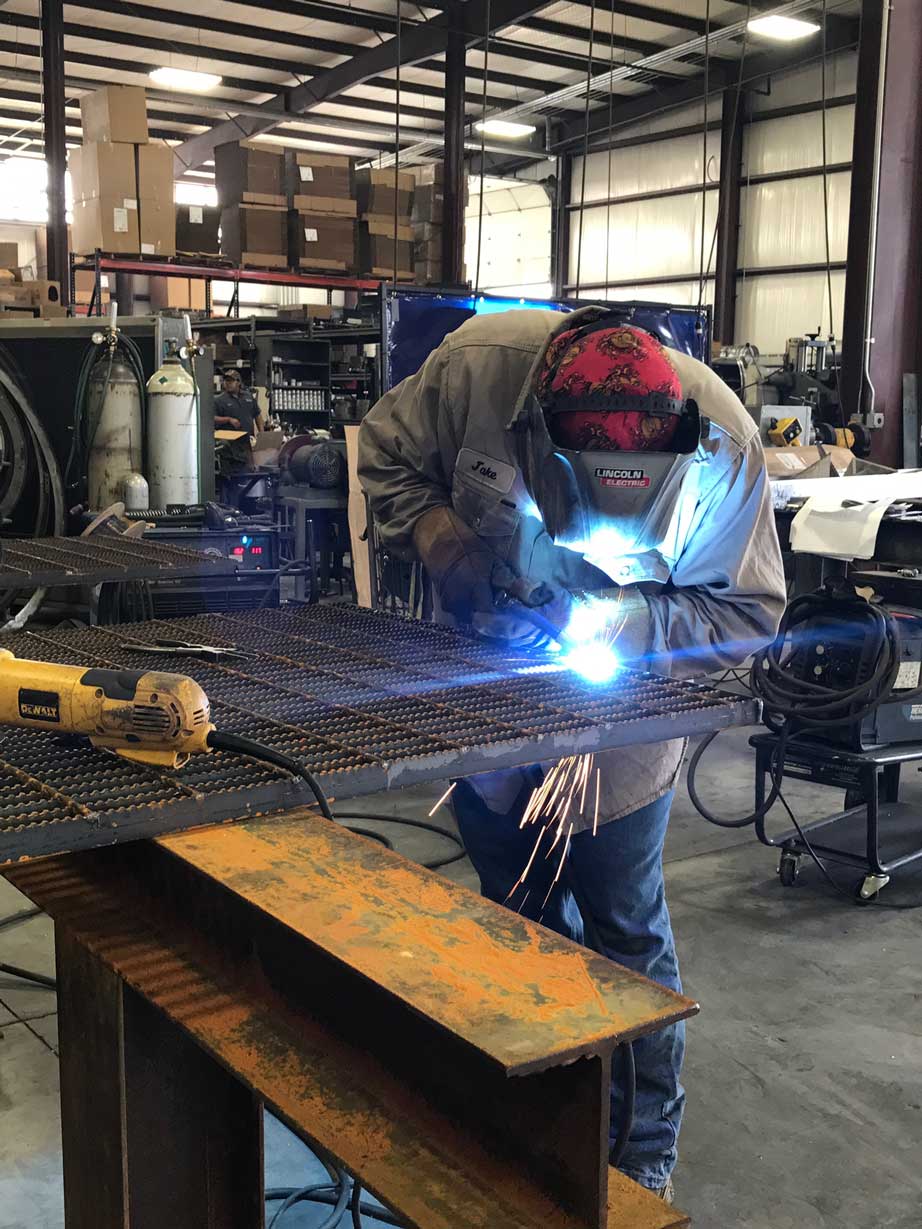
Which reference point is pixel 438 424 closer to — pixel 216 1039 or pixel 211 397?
pixel 216 1039

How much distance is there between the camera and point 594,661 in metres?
1.55

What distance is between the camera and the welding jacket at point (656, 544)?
1646 mm

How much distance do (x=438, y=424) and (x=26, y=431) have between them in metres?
1.74

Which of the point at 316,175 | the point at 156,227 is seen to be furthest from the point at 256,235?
the point at 156,227

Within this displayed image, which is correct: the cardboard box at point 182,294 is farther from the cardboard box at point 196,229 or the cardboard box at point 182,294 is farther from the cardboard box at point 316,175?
the cardboard box at point 316,175

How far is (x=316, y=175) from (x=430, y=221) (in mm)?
1182

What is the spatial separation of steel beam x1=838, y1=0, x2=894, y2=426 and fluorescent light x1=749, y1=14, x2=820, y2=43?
523cm

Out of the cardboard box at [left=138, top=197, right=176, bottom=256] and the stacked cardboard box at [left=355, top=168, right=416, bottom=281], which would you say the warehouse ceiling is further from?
the cardboard box at [left=138, top=197, right=176, bottom=256]

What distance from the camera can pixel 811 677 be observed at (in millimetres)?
3291

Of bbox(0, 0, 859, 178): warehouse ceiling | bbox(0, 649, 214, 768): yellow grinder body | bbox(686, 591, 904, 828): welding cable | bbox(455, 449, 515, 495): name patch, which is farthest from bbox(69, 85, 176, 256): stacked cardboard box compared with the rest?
bbox(0, 649, 214, 768): yellow grinder body

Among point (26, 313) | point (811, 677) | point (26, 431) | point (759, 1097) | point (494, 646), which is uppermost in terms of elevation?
point (26, 313)

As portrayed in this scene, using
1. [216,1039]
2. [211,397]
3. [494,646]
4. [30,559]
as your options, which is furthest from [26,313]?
[216,1039]

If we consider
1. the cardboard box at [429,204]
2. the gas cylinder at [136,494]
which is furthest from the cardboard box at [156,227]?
the gas cylinder at [136,494]

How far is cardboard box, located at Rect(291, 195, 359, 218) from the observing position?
1031cm
